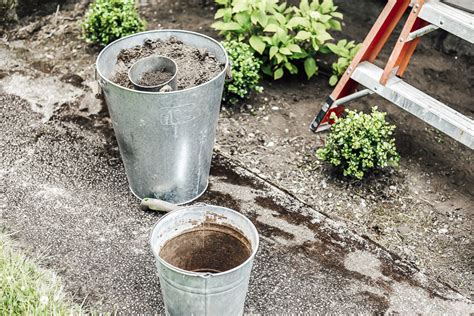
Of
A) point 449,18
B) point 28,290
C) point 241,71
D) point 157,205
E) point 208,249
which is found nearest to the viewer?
point 28,290

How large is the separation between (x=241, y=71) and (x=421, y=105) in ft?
4.13

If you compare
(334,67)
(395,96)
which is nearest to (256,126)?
(334,67)

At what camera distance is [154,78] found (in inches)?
134

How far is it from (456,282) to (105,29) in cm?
312

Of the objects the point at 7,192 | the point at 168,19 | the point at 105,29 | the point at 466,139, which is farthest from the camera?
the point at 168,19

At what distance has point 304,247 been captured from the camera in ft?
11.3

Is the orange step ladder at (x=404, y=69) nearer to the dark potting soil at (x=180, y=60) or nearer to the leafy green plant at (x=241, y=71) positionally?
the leafy green plant at (x=241, y=71)

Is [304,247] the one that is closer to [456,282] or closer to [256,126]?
[456,282]

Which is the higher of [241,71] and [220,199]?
[241,71]

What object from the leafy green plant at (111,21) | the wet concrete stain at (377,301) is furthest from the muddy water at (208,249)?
the leafy green plant at (111,21)

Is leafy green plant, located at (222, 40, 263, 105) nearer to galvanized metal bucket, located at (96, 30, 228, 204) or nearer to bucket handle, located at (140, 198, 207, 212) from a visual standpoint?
galvanized metal bucket, located at (96, 30, 228, 204)

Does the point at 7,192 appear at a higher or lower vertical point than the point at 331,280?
lower

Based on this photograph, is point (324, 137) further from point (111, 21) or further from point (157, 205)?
point (111, 21)

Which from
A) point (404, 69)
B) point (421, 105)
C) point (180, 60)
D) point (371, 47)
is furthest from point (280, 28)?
point (421, 105)
